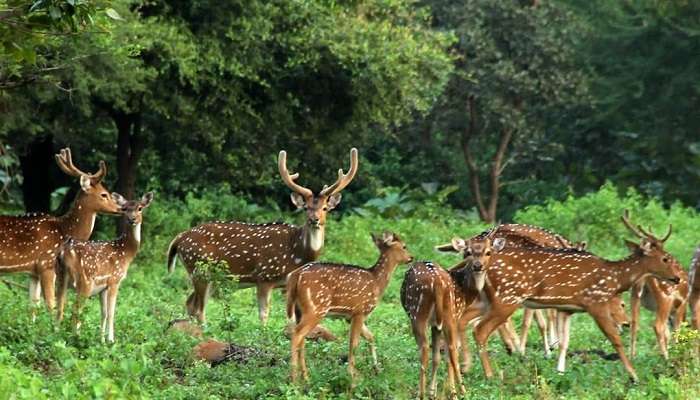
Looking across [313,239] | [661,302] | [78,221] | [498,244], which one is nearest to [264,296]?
[313,239]

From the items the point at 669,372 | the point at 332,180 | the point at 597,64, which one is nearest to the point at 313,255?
the point at 669,372

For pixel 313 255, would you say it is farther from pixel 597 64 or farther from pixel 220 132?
pixel 597 64

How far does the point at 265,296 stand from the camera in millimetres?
14180

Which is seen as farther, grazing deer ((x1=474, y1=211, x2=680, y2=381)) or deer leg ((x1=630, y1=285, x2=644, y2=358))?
deer leg ((x1=630, y1=285, x2=644, y2=358))

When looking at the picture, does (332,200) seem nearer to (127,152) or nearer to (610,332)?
(610,332)

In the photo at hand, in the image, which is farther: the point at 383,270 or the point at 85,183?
the point at 85,183

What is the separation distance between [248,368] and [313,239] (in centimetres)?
267

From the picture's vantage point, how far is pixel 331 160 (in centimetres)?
2347

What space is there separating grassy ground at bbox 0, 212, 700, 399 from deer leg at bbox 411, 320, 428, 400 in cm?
14

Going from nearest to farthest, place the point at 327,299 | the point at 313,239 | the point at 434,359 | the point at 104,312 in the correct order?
the point at 434,359
the point at 327,299
the point at 104,312
the point at 313,239

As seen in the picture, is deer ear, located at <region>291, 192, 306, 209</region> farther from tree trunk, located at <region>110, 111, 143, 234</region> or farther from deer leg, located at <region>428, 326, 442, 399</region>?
tree trunk, located at <region>110, 111, 143, 234</region>

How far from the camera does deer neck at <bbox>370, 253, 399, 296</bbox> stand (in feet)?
39.5

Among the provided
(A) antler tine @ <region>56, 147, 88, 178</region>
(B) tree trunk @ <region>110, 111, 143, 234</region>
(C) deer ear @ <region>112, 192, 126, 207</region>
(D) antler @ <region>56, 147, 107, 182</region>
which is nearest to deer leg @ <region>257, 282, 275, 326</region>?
(C) deer ear @ <region>112, 192, 126, 207</region>

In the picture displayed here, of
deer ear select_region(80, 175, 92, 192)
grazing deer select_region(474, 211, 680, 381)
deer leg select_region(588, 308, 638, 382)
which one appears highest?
deer ear select_region(80, 175, 92, 192)
